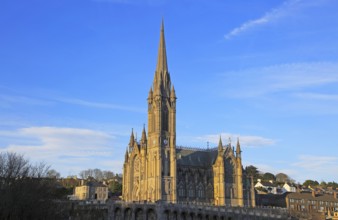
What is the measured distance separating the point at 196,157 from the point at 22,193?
284 feet

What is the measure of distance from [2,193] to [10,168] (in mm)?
6389

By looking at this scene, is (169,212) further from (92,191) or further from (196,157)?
(92,191)

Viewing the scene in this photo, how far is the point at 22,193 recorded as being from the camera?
56594 mm

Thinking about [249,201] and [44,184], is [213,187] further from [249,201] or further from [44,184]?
[44,184]

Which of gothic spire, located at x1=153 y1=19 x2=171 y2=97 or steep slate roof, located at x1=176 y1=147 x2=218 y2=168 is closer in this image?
gothic spire, located at x1=153 y1=19 x2=171 y2=97

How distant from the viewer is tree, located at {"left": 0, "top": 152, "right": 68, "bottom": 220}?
182 ft

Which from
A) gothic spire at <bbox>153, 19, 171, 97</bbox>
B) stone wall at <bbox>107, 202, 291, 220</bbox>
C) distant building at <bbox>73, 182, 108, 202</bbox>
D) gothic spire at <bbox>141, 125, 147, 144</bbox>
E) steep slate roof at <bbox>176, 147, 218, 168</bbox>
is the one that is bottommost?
stone wall at <bbox>107, 202, 291, 220</bbox>

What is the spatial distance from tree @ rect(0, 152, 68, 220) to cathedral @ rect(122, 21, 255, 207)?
60.1m

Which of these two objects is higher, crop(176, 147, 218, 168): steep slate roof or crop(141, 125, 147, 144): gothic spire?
crop(141, 125, 147, 144): gothic spire

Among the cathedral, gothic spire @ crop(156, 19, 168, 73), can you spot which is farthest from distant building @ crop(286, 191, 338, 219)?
gothic spire @ crop(156, 19, 168, 73)

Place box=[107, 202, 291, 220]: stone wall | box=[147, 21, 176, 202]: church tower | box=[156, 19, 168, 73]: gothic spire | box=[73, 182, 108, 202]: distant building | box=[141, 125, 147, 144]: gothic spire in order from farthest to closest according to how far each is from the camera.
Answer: box=[73, 182, 108, 202]: distant building, box=[156, 19, 168, 73]: gothic spire, box=[141, 125, 147, 144]: gothic spire, box=[147, 21, 176, 202]: church tower, box=[107, 202, 291, 220]: stone wall

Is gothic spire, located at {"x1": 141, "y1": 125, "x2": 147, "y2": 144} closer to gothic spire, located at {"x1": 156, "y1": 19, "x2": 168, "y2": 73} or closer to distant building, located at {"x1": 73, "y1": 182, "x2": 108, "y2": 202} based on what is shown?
gothic spire, located at {"x1": 156, "y1": 19, "x2": 168, "y2": 73}

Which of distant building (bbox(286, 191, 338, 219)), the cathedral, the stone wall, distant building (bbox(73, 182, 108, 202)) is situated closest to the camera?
the stone wall

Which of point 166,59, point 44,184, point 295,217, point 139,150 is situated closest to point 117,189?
point 139,150
